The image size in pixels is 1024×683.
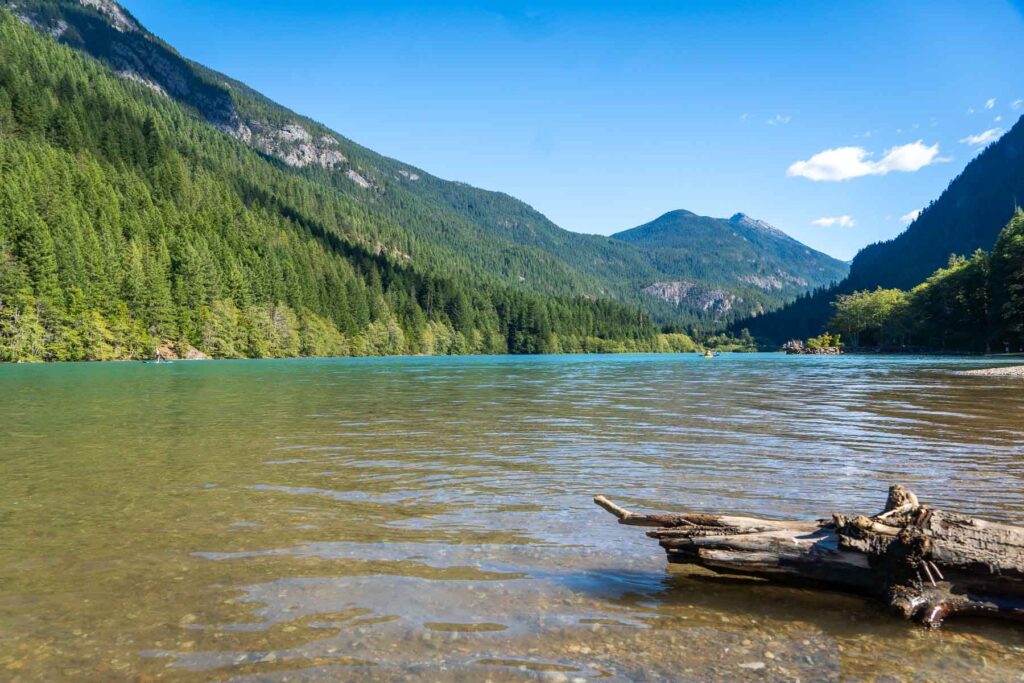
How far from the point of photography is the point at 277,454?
58.0 ft

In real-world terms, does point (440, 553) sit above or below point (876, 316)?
below

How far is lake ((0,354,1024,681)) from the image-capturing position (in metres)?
6.17

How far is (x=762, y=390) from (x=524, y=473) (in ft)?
114

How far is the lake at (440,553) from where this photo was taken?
6.17 meters

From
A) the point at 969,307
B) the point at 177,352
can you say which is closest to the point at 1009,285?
the point at 969,307

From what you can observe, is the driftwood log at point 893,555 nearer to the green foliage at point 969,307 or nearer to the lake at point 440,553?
the lake at point 440,553

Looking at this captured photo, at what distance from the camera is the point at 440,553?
9.23 meters

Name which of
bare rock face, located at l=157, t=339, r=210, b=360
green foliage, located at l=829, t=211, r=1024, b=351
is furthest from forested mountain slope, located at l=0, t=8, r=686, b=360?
green foliage, located at l=829, t=211, r=1024, b=351

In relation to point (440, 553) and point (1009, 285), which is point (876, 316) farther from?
point (440, 553)

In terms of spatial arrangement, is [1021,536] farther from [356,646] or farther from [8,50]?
[8,50]

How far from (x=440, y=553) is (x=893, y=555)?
236 inches

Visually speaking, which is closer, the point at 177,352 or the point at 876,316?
the point at 177,352

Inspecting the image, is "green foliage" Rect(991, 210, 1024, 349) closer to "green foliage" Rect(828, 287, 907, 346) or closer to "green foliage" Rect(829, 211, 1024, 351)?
"green foliage" Rect(829, 211, 1024, 351)

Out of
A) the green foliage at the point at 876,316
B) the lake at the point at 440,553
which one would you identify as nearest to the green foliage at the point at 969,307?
the green foliage at the point at 876,316
